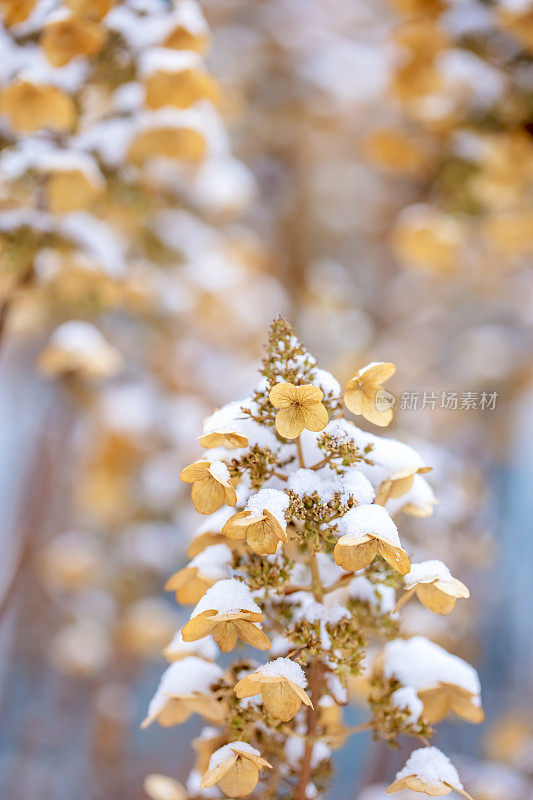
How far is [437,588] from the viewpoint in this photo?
37.3 inches

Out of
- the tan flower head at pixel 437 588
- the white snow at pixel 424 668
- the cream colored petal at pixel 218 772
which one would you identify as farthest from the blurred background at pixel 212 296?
the cream colored petal at pixel 218 772

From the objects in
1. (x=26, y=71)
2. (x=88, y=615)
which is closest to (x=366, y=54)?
(x=26, y=71)

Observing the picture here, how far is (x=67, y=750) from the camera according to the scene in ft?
14.3

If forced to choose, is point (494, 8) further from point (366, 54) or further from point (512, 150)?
point (366, 54)

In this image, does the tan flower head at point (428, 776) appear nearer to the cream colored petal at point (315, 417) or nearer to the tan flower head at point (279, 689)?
the tan flower head at point (279, 689)

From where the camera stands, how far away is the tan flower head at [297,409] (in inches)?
36.5

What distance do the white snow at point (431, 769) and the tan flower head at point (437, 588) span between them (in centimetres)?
24

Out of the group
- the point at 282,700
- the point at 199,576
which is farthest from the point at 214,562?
the point at 282,700

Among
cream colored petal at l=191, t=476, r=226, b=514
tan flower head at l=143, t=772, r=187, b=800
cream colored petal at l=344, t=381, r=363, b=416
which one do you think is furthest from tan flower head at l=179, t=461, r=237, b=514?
tan flower head at l=143, t=772, r=187, b=800

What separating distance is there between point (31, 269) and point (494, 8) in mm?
2167

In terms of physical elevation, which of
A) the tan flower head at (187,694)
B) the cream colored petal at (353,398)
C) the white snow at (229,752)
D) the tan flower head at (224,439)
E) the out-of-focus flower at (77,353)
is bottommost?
the white snow at (229,752)

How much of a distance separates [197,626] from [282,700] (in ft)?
0.50

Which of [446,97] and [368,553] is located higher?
[446,97]

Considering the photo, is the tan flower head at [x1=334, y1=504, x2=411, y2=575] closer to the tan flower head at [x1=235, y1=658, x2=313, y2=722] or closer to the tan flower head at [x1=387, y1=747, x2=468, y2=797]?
the tan flower head at [x1=235, y1=658, x2=313, y2=722]
